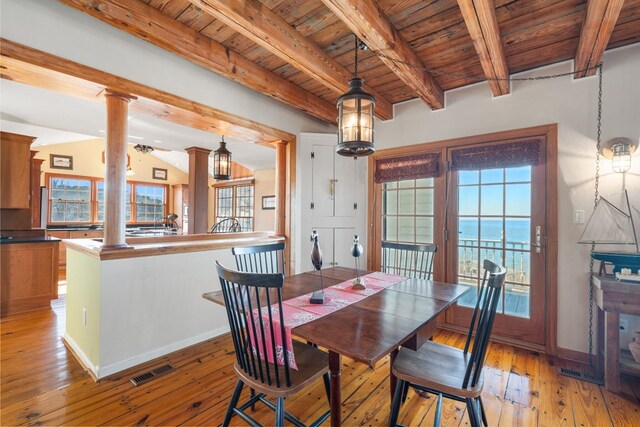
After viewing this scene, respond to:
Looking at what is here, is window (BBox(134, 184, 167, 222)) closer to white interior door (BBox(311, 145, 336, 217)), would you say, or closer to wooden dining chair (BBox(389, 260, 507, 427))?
white interior door (BBox(311, 145, 336, 217))

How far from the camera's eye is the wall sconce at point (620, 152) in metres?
2.33

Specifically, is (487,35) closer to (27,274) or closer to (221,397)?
(221,397)

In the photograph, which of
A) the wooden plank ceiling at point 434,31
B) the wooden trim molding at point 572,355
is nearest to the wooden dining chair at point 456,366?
the wooden trim molding at point 572,355

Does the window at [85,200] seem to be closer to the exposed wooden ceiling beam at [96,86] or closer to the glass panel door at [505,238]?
the exposed wooden ceiling beam at [96,86]

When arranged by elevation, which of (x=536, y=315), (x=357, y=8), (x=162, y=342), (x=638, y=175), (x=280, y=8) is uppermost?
(x=280, y=8)

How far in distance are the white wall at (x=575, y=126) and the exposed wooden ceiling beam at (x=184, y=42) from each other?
2.22 m

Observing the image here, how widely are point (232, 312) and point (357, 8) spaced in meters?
1.83

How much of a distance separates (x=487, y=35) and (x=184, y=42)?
7.12 ft

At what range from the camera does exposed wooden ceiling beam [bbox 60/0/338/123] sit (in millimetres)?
1880

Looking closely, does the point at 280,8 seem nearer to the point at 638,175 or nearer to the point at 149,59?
the point at 149,59

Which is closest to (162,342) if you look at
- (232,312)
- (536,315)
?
(232,312)

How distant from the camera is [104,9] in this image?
1.85 metres

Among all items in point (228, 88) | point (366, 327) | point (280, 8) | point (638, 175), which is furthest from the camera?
point (228, 88)

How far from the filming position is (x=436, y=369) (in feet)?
5.08
